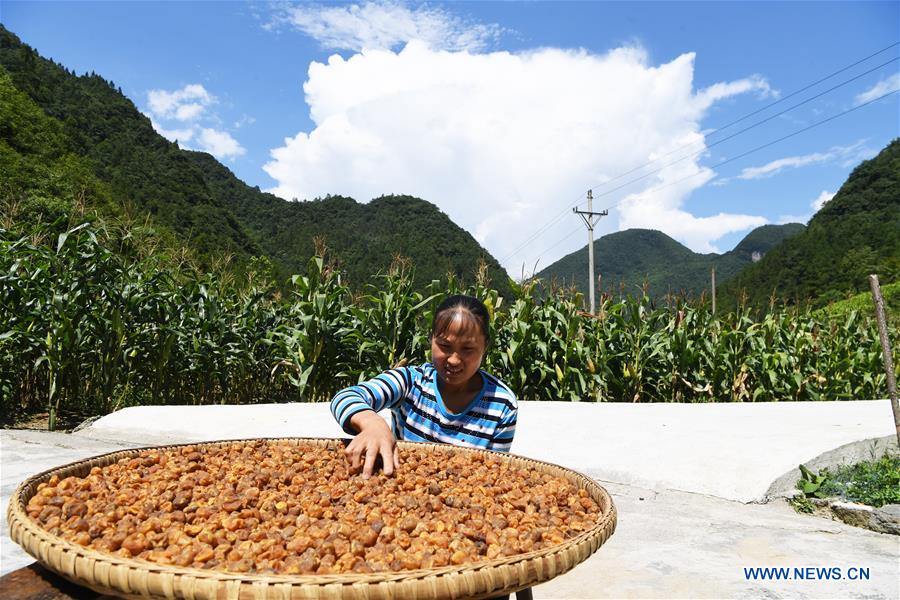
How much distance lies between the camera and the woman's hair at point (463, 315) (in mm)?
1414

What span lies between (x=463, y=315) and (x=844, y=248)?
30.0 metres

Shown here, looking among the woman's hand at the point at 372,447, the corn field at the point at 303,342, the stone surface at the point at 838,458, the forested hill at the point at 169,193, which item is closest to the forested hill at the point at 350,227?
the forested hill at the point at 169,193

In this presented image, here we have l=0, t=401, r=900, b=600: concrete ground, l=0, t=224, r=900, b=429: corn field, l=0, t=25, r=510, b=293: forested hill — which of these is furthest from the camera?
l=0, t=25, r=510, b=293: forested hill

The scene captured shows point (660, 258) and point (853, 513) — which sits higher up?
point (660, 258)

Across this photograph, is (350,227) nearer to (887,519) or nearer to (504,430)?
(887,519)

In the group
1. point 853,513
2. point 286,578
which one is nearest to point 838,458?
point 853,513

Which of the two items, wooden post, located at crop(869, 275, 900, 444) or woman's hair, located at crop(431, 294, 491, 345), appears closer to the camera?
woman's hair, located at crop(431, 294, 491, 345)

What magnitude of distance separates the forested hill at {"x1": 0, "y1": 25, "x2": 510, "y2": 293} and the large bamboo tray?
16055 millimetres

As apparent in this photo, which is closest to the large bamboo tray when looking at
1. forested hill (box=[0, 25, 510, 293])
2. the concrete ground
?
the concrete ground

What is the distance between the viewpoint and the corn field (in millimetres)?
4418

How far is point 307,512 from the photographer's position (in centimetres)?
93

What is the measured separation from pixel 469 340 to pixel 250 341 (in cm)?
435

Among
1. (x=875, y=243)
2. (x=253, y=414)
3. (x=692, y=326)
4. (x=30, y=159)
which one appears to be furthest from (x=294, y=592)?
(x=875, y=243)

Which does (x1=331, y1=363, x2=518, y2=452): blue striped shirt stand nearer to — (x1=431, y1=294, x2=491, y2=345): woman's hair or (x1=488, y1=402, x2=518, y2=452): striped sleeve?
(x1=488, y1=402, x2=518, y2=452): striped sleeve
